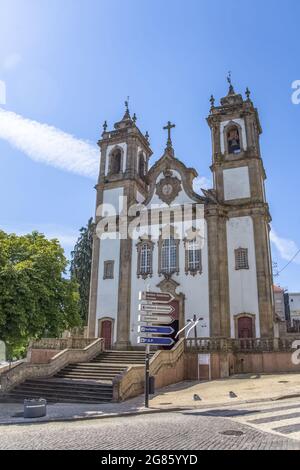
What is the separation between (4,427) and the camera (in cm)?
1020

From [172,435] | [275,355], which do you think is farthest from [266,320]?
[172,435]

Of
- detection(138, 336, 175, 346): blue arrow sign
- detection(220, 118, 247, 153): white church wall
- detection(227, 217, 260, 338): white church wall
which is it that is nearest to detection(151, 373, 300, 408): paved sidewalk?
detection(138, 336, 175, 346): blue arrow sign

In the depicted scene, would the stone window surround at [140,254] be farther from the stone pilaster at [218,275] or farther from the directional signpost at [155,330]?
the directional signpost at [155,330]

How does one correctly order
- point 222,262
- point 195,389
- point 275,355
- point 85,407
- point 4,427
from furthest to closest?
point 222,262
point 275,355
point 195,389
point 85,407
point 4,427

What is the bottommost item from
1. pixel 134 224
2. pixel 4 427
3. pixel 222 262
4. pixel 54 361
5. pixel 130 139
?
pixel 4 427

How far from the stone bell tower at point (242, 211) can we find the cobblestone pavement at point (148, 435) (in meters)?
14.5

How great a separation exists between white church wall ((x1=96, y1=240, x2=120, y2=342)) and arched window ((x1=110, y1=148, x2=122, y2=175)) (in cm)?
681

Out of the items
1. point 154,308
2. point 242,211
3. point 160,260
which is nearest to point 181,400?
point 154,308

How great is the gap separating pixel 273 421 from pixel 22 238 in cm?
1433

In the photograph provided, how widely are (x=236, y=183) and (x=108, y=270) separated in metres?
11.3

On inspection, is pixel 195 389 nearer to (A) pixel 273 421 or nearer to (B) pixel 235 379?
(B) pixel 235 379

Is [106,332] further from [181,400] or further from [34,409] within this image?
[34,409]

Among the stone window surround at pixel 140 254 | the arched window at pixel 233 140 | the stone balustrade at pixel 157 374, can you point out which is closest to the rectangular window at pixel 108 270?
the stone window surround at pixel 140 254

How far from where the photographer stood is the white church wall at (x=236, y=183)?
27.6 m
